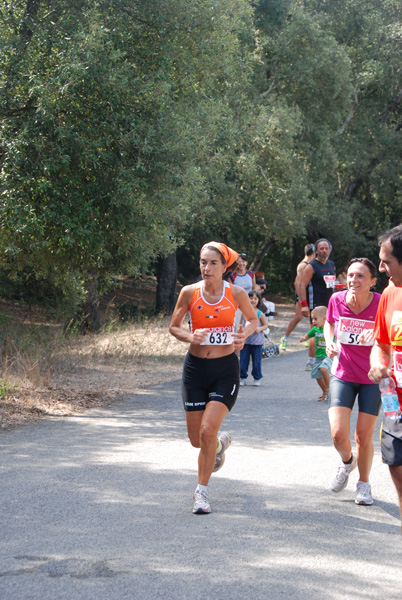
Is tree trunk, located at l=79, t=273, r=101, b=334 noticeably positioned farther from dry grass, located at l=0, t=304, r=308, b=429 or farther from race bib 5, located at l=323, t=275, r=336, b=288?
race bib 5, located at l=323, t=275, r=336, b=288

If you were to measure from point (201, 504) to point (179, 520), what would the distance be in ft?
0.81

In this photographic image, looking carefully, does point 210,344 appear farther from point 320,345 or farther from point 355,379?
point 320,345

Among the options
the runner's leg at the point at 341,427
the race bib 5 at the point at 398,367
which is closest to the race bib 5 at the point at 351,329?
the runner's leg at the point at 341,427

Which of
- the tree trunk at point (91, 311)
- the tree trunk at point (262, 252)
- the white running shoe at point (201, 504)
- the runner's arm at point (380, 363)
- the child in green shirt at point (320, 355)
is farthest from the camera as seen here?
the tree trunk at point (262, 252)

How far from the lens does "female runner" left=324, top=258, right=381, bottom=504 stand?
20.1 ft

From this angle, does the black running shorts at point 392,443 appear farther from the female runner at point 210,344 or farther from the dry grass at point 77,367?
the dry grass at point 77,367

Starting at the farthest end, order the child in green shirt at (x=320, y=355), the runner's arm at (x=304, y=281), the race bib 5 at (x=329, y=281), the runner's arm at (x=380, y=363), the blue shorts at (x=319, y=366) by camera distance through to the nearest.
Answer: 1. the runner's arm at (x=304, y=281)
2. the race bib 5 at (x=329, y=281)
3. the blue shorts at (x=319, y=366)
4. the child in green shirt at (x=320, y=355)
5. the runner's arm at (x=380, y=363)

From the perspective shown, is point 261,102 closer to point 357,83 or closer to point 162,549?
point 357,83

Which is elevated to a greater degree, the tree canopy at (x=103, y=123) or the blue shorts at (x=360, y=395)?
the tree canopy at (x=103, y=123)

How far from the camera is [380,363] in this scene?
4.34 m

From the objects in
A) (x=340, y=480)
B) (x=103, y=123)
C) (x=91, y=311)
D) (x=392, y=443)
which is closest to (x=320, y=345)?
(x=103, y=123)

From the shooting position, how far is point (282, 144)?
1044 inches

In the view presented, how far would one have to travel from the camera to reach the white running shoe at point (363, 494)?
6102 millimetres

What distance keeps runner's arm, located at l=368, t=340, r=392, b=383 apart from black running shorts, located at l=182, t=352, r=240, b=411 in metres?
1.83
